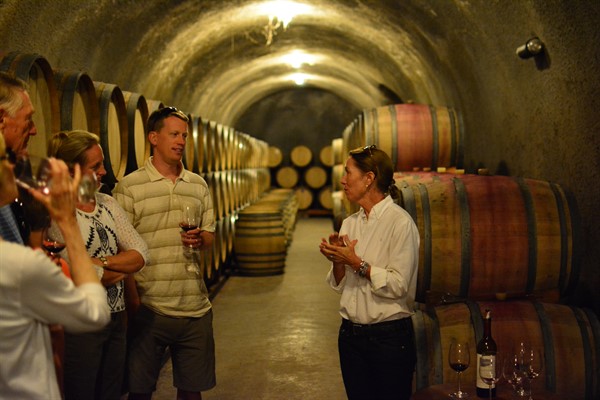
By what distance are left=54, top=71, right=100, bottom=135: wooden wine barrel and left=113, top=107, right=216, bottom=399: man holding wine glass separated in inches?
21.0

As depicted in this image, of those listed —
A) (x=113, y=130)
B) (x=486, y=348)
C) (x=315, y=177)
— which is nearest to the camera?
(x=486, y=348)

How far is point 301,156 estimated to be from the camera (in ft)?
61.0

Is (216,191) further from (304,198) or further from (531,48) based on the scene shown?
(304,198)

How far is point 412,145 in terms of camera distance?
19.7 ft

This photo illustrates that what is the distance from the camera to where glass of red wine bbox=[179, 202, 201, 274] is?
3000mm

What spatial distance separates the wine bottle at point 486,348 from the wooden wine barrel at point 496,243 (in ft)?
1.92

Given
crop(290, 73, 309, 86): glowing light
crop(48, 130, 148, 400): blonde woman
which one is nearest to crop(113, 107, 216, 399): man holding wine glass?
crop(48, 130, 148, 400): blonde woman

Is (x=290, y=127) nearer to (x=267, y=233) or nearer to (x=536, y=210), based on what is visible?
(x=267, y=233)

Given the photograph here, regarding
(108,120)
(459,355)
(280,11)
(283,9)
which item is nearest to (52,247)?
(459,355)

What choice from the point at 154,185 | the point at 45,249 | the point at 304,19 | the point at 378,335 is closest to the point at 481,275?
the point at 378,335

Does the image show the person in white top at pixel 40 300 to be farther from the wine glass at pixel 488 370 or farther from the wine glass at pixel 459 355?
the wine glass at pixel 488 370

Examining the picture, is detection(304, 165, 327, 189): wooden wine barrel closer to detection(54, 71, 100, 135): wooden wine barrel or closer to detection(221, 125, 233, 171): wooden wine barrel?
detection(221, 125, 233, 171): wooden wine barrel

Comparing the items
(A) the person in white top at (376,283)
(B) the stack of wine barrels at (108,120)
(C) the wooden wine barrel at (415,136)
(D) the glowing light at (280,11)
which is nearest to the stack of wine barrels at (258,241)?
(B) the stack of wine barrels at (108,120)

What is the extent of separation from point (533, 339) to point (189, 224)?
5.49 ft
